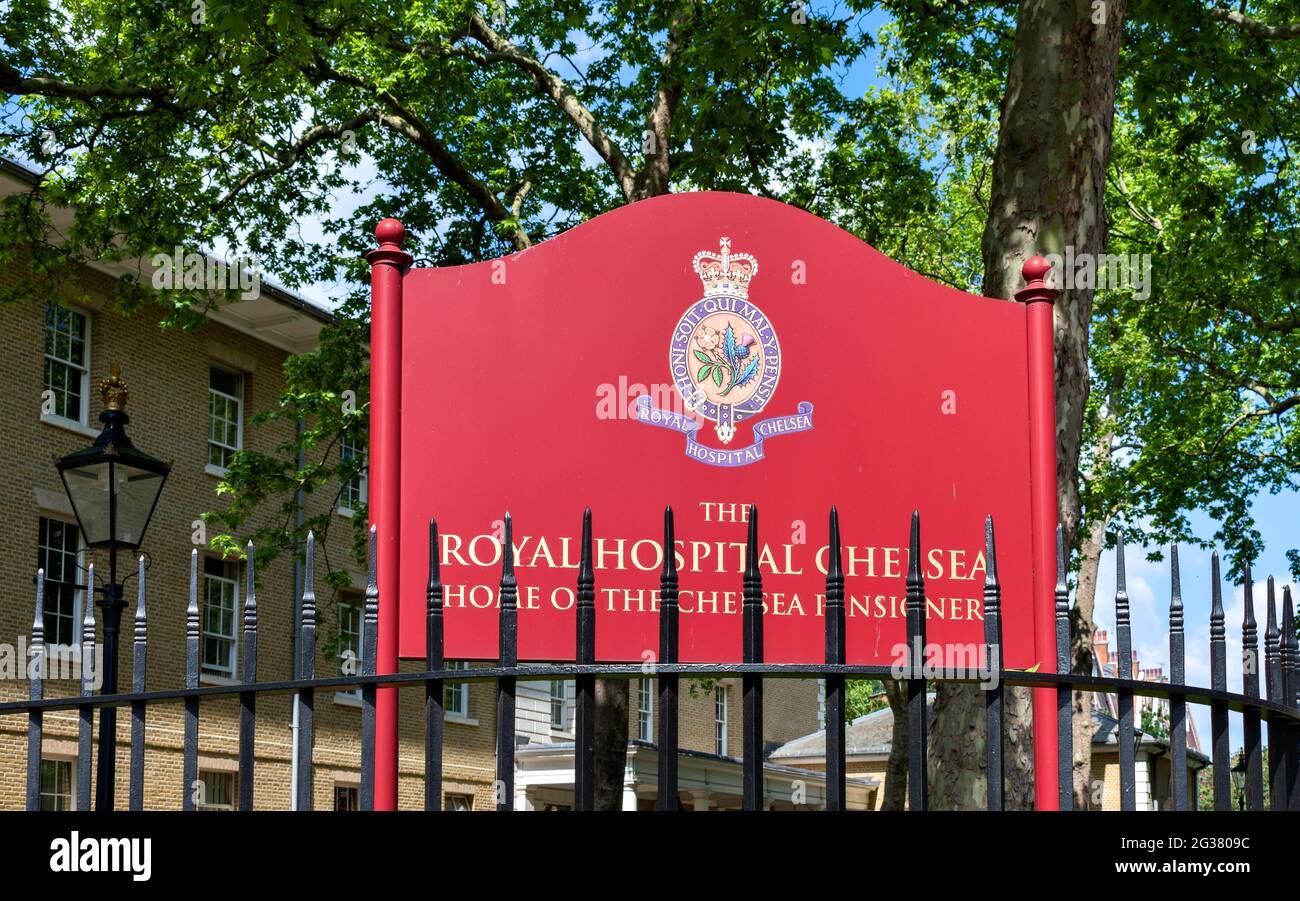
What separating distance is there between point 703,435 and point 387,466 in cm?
120

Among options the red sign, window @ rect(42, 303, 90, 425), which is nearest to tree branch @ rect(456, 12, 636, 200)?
window @ rect(42, 303, 90, 425)

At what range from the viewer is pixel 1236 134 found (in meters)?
14.4

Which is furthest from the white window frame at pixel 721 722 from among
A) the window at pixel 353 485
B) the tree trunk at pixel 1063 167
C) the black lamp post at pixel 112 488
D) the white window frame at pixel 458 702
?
the tree trunk at pixel 1063 167

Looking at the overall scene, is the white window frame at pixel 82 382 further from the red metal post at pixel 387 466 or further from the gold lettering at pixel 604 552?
the gold lettering at pixel 604 552

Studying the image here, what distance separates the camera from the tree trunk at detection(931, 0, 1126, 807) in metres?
7.80

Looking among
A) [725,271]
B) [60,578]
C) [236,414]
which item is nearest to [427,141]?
[60,578]

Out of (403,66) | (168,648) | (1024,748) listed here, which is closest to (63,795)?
(168,648)

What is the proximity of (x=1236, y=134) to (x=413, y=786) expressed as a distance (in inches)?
795

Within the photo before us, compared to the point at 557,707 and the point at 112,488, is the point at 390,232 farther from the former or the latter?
the point at 557,707

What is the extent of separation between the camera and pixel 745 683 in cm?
428

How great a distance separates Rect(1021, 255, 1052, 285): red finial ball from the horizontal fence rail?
169 cm

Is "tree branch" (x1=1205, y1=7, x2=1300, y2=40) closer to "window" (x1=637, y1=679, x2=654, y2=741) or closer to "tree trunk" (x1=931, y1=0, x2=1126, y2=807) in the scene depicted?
"tree trunk" (x1=931, y1=0, x2=1126, y2=807)
